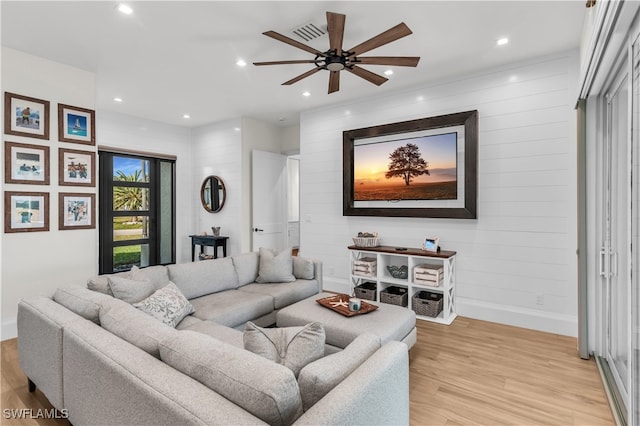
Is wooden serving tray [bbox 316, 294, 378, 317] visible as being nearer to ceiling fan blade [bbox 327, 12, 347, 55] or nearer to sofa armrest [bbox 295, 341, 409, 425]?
sofa armrest [bbox 295, 341, 409, 425]

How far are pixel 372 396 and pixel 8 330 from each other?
3.87m

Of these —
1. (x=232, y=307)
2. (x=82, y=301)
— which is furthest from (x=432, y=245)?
(x=82, y=301)

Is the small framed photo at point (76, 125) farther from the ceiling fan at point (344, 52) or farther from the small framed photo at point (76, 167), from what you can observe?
the ceiling fan at point (344, 52)

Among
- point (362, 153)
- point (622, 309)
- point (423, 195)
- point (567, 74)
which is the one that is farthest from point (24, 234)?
point (567, 74)

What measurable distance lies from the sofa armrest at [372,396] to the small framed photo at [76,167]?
3.81 meters

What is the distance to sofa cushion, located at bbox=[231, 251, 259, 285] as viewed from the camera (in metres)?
3.71

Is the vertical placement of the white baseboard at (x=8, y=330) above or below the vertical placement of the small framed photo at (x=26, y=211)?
below

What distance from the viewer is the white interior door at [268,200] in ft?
19.6

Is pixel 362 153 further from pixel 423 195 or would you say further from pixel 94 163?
pixel 94 163

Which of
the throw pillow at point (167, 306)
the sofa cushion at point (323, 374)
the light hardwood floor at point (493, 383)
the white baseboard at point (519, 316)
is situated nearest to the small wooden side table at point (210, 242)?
the light hardwood floor at point (493, 383)

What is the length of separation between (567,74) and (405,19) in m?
1.84

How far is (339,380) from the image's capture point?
1.30 metres

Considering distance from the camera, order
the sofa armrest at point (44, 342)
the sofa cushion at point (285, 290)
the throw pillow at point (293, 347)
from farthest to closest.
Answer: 1. the sofa cushion at point (285, 290)
2. the sofa armrest at point (44, 342)
3. the throw pillow at point (293, 347)

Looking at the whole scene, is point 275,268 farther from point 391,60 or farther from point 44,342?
point 391,60
